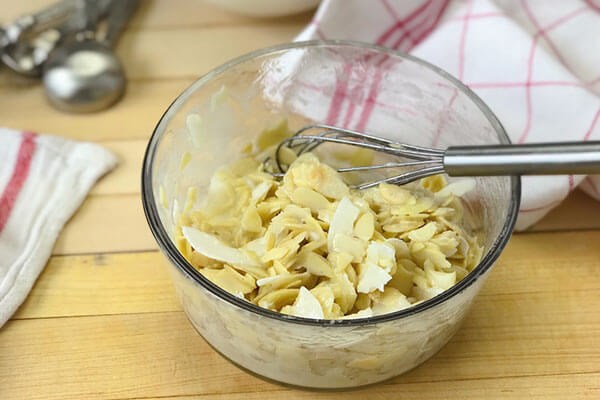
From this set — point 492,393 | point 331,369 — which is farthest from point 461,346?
point 331,369

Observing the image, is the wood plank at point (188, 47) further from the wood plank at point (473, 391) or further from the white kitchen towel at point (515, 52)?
the wood plank at point (473, 391)

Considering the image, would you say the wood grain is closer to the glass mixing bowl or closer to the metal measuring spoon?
the glass mixing bowl

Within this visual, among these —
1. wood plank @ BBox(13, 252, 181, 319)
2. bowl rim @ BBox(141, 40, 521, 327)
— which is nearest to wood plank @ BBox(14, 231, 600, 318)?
wood plank @ BBox(13, 252, 181, 319)

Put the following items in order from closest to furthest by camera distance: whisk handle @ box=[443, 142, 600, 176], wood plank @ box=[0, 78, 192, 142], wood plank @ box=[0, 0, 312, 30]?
whisk handle @ box=[443, 142, 600, 176] < wood plank @ box=[0, 78, 192, 142] < wood plank @ box=[0, 0, 312, 30]

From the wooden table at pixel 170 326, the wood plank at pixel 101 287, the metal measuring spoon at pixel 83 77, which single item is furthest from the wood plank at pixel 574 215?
the metal measuring spoon at pixel 83 77

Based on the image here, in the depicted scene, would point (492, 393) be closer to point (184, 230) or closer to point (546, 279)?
point (546, 279)

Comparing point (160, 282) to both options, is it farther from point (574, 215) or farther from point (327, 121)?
point (574, 215)

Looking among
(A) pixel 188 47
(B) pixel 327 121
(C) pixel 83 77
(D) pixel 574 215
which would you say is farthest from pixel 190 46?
(D) pixel 574 215
